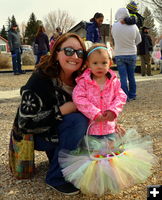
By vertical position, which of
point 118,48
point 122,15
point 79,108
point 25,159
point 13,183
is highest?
point 122,15

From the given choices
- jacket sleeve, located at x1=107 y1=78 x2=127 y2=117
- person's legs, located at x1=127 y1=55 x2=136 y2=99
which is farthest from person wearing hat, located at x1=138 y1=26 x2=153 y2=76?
jacket sleeve, located at x1=107 y1=78 x2=127 y2=117

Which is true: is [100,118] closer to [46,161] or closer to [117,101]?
[117,101]

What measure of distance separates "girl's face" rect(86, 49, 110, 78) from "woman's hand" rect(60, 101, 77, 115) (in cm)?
30

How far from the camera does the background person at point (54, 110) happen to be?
2068 millimetres

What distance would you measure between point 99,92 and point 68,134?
40 cm

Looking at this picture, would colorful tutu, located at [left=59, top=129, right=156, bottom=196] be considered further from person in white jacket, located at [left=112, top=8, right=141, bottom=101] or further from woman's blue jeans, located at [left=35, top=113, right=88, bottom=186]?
person in white jacket, located at [left=112, top=8, right=141, bottom=101]

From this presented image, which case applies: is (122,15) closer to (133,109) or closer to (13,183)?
(133,109)

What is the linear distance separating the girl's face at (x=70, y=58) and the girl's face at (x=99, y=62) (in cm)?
11

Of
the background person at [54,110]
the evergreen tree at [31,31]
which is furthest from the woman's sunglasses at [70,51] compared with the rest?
the evergreen tree at [31,31]

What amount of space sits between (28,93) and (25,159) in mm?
557

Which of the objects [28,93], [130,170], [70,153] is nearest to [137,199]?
[130,170]

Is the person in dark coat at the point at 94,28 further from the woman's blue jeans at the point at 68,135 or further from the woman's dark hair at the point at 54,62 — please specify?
the woman's blue jeans at the point at 68,135

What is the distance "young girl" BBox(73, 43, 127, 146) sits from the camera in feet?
6.84

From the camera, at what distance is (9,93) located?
23.9ft
